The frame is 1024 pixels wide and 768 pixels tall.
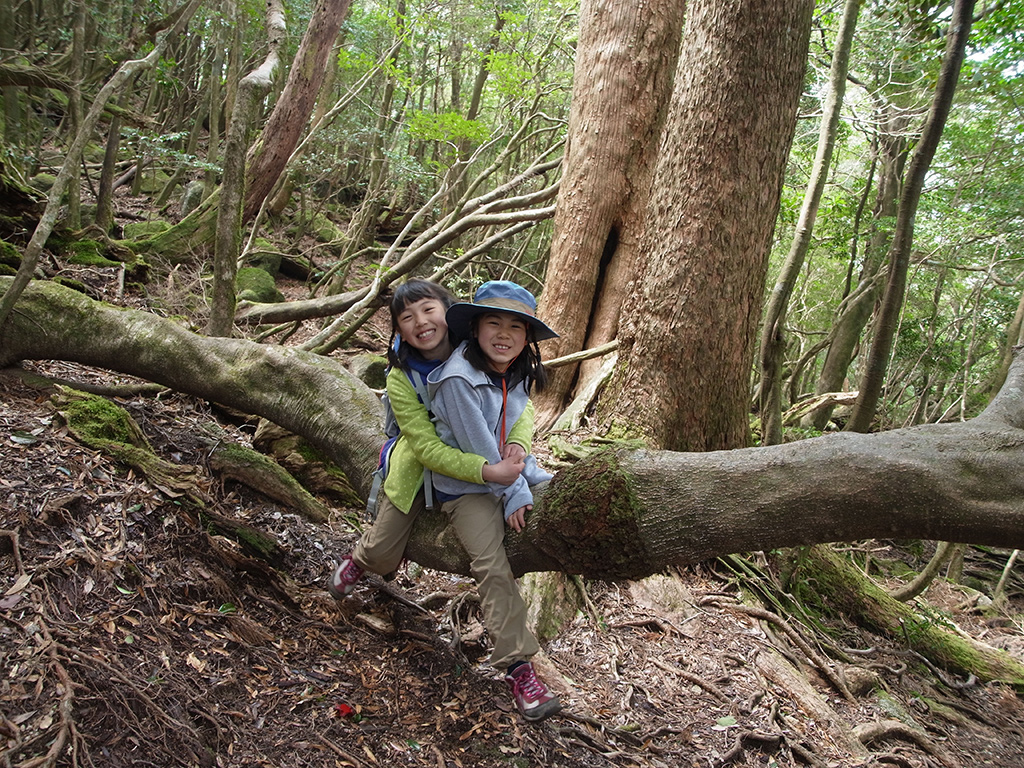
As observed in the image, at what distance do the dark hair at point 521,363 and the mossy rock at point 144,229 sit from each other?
765 centimetres

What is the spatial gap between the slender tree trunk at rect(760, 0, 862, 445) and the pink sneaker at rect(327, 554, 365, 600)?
315 cm

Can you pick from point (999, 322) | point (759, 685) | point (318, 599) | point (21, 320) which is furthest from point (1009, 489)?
point (999, 322)

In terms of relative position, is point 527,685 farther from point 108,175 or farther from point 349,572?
point 108,175

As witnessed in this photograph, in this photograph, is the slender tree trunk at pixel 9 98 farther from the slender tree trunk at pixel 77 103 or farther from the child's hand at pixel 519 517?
the child's hand at pixel 519 517

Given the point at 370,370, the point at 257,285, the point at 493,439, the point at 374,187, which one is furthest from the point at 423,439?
the point at 374,187

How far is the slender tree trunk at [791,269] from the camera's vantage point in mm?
4578

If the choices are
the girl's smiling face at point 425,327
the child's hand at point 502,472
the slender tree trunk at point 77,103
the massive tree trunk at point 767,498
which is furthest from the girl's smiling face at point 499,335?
the slender tree trunk at point 77,103

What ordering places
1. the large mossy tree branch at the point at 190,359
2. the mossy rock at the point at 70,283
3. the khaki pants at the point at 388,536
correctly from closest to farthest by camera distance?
the khaki pants at the point at 388,536, the large mossy tree branch at the point at 190,359, the mossy rock at the point at 70,283

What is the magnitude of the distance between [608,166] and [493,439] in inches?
167

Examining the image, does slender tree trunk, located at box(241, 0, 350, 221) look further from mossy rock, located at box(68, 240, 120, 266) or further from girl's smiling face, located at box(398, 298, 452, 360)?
girl's smiling face, located at box(398, 298, 452, 360)

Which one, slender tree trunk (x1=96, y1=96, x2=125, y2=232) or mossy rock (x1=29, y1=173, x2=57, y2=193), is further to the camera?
mossy rock (x1=29, y1=173, x2=57, y2=193)

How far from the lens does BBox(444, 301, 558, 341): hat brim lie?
2502mm

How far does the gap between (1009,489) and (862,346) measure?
565 inches

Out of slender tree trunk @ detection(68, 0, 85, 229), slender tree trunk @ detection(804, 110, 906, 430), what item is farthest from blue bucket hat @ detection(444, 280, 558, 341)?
slender tree trunk @ detection(804, 110, 906, 430)
